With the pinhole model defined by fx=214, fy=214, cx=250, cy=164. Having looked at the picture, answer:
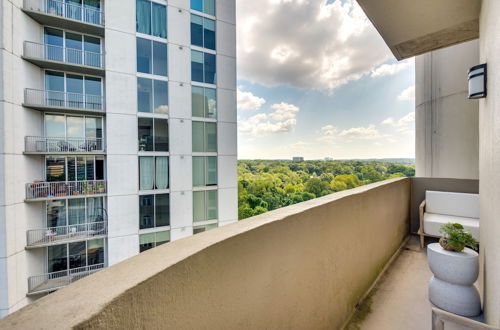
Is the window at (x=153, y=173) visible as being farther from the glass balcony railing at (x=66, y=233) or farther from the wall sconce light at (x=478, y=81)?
the wall sconce light at (x=478, y=81)

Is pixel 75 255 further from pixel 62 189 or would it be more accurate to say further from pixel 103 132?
pixel 103 132

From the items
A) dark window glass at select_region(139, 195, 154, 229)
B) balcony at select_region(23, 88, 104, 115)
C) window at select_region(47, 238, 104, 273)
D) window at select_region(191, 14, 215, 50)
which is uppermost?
window at select_region(191, 14, 215, 50)

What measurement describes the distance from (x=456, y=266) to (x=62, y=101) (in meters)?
10.9

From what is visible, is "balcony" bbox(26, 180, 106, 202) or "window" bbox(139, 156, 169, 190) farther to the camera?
"window" bbox(139, 156, 169, 190)

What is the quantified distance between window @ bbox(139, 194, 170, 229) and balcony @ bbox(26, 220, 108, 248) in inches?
50.8

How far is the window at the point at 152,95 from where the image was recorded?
28.3 feet

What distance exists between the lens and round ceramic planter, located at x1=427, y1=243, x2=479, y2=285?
77.1 inches

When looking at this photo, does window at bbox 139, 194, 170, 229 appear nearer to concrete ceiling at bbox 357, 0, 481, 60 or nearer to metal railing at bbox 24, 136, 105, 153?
metal railing at bbox 24, 136, 105, 153

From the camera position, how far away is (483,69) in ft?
5.57

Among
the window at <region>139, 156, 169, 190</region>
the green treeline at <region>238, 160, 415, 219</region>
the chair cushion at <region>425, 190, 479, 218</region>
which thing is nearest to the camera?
the chair cushion at <region>425, 190, 479, 218</region>

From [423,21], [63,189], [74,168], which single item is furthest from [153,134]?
[423,21]

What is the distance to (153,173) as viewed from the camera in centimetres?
881

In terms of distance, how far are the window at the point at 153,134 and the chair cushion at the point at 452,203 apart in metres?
8.60

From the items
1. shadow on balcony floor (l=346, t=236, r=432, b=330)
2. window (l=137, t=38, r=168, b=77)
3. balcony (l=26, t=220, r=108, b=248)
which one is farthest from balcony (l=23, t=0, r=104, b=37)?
shadow on balcony floor (l=346, t=236, r=432, b=330)
